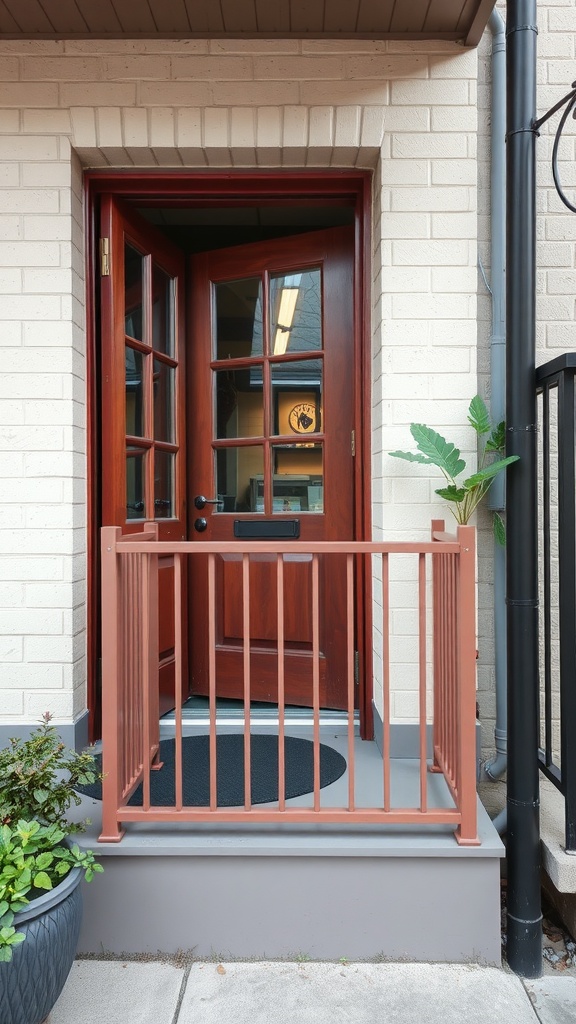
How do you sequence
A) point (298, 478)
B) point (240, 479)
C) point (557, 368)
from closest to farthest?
point (557, 368) < point (298, 478) < point (240, 479)

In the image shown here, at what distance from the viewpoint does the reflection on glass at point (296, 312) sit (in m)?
2.65

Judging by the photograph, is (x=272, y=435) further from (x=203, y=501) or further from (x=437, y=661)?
(x=437, y=661)

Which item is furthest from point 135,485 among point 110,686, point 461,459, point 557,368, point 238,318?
point 557,368

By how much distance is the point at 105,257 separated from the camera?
2303 millimetres

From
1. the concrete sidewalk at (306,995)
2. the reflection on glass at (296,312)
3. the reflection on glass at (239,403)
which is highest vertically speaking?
the reflection on glass at (296,312)

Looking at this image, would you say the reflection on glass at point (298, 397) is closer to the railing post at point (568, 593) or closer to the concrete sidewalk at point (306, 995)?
the railing post at point (568, 593)

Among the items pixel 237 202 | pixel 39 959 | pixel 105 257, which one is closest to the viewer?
pixel 39 959

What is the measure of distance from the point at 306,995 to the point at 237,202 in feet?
8.39

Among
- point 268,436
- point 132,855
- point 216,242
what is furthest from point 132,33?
point 132,855

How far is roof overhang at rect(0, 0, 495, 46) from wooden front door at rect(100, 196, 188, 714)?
0.53 meters

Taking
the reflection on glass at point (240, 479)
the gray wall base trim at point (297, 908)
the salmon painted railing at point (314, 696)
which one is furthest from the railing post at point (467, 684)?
the reflection on glass at point (240, 479)

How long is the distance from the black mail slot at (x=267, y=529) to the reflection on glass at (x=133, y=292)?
0.89 m

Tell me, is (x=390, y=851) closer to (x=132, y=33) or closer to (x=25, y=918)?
(x=25, y=918)

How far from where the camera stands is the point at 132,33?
2.09 meters
